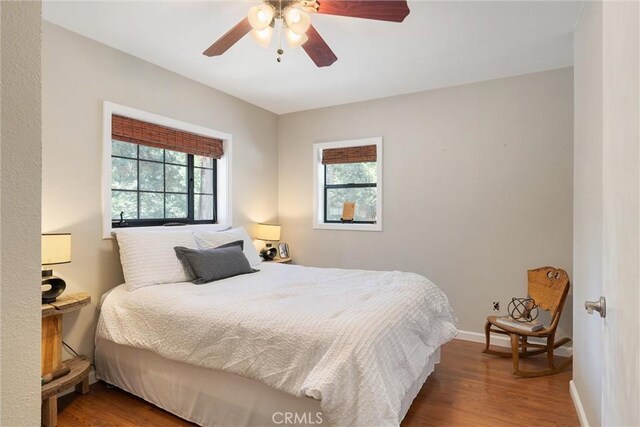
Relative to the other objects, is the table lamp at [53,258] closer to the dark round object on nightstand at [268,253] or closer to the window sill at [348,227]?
the dark round object on nightstand at [268,253]

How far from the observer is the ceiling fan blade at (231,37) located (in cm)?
205

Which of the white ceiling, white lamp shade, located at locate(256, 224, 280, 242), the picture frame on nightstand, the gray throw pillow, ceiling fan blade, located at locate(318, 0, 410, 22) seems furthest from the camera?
the picture frame on nightstand

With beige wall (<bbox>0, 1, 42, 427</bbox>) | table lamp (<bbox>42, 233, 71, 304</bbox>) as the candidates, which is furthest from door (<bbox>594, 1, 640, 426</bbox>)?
table lamp (<bbox>42, 233, 71, 304</bbox>)

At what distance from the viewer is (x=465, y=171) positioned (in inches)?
139

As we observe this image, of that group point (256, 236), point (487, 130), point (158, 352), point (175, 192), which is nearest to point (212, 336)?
point (158, 352)

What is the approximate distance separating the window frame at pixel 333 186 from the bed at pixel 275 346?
1423mm

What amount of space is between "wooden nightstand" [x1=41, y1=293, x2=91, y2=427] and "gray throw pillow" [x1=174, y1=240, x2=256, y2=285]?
69 centimetres

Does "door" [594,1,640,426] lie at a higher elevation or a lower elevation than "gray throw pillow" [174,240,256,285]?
higher

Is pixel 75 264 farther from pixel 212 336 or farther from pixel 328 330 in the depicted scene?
pixel 328 330

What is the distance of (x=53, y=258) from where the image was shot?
210 cm

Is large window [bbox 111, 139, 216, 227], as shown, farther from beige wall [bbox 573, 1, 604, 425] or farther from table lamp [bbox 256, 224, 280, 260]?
beige wall [bbox 573, 1, 604, 425]

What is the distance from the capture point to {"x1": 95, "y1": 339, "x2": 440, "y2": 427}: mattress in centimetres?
174

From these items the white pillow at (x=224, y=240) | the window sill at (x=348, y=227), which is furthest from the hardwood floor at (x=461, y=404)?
the window sill at (x=348, y=227)

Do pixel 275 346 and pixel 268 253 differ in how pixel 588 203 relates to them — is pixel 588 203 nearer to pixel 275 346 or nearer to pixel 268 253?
pixel 275 346
